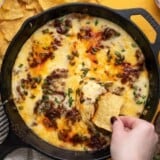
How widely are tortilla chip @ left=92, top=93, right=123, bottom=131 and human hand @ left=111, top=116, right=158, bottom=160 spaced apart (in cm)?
12

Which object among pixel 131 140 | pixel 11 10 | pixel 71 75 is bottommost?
pixel 131 140

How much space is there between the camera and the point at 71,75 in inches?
86.2

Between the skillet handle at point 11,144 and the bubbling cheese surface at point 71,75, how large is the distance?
99mm

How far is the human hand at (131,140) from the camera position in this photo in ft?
6.11

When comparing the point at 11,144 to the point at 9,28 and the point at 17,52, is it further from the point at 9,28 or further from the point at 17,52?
the point at 9,28

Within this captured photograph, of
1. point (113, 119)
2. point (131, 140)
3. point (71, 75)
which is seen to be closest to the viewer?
point (131, 140)

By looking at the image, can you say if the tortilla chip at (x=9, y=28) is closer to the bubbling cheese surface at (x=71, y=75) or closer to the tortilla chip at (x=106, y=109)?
the bubbling cheese surface at (x=71, y=75)

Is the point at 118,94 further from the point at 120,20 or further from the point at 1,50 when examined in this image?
the point at 1,50

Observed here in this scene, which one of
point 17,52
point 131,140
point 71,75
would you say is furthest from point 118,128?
point 17,52

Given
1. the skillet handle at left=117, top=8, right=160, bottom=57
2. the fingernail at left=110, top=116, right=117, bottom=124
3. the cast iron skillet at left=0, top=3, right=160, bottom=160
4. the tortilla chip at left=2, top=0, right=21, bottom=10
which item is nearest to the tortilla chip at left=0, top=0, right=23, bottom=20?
the tortilla chip at left=2, top=0, right=21, bottom=10

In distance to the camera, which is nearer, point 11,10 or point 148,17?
point 148,17

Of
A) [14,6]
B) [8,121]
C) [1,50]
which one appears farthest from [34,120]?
[14,6]

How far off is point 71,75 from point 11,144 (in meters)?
0.34

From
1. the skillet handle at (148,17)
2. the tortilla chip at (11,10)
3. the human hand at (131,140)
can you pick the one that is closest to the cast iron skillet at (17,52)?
the skillet handle at (148,17)
